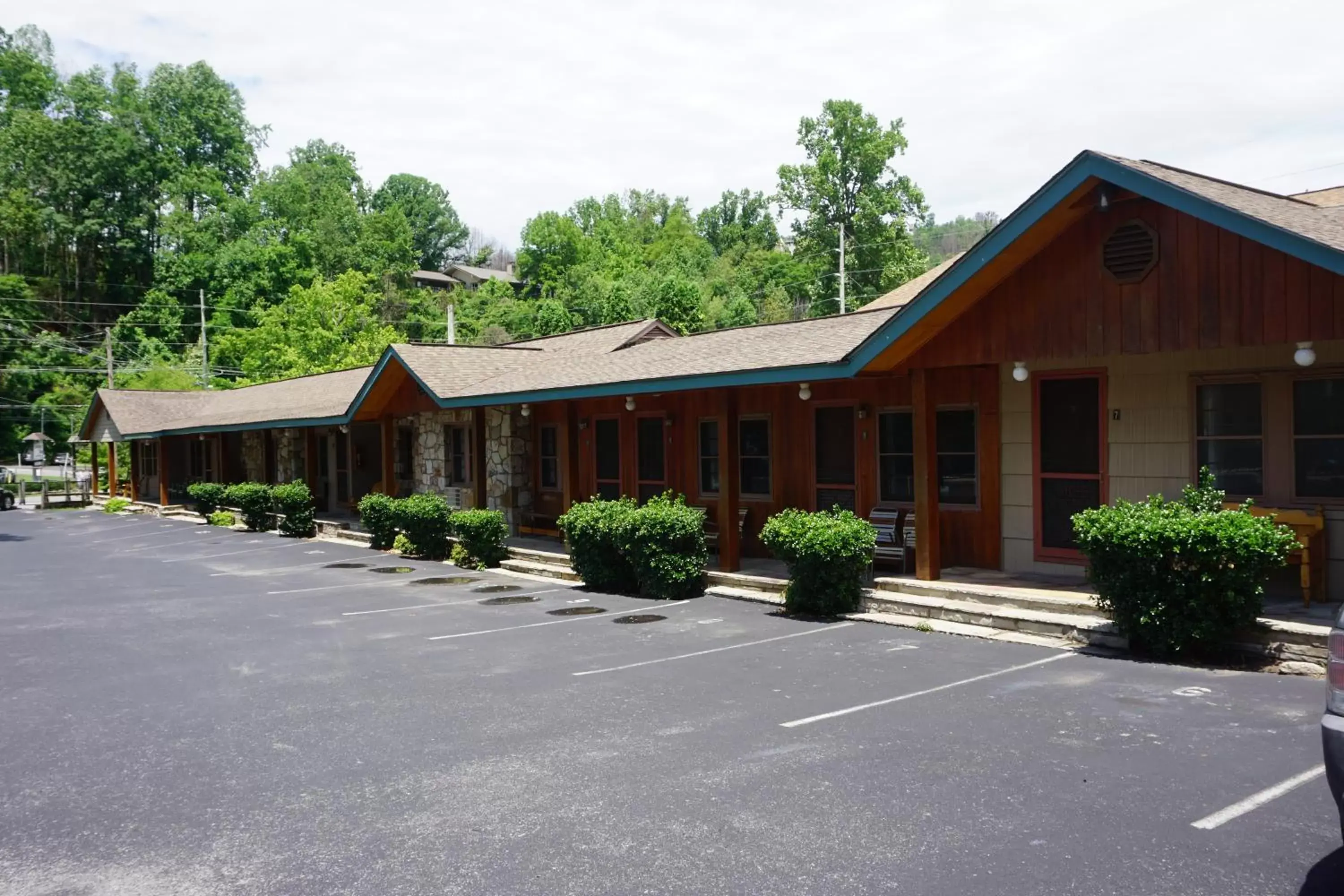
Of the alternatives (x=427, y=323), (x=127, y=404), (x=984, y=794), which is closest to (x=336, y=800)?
(x=984, y=794)

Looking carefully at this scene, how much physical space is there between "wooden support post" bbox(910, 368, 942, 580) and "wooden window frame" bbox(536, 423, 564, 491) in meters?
8.68

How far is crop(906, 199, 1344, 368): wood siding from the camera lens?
8258 mm

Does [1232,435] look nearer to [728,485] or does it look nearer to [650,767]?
[728,485]

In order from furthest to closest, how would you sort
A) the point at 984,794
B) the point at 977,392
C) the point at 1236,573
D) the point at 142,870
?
the point at 977,392 → the point at 1236,573 → the point at 984,794 → the point at 142,870

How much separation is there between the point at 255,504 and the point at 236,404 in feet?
30.6

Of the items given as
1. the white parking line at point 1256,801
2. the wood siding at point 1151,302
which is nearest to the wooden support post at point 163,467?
the wood siding at point 1151,302

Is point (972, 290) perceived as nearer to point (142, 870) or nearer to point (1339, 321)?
Answer: point (1339, 321)

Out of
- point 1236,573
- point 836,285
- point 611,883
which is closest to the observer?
point 611,883

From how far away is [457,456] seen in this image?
21.1 meters

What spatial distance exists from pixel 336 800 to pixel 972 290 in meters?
7.93

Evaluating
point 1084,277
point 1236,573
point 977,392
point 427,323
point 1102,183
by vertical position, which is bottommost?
point 1236,573

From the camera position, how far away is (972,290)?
10422mm

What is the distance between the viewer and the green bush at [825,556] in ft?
34.9

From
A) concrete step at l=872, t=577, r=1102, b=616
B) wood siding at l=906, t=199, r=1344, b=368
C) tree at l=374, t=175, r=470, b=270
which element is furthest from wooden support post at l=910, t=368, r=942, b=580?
tree at l=374, t=175, r=470, b=270
